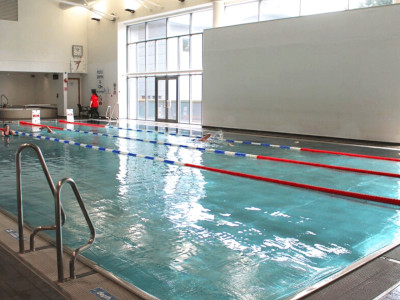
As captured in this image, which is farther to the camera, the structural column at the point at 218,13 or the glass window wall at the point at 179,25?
the glass window wall at the point at 179,25

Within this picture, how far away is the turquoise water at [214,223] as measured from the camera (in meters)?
3.72

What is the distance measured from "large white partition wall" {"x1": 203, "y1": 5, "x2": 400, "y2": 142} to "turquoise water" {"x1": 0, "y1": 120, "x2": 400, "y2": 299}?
5.45 m

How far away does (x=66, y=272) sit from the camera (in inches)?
138

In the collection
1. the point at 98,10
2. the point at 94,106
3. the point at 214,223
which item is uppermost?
the point at 98,10

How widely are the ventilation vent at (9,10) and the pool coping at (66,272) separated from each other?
24.6 metres

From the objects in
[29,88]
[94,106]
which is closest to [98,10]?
[94,106]

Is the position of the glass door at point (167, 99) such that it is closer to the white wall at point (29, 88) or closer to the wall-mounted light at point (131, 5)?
the wall-mounted light at point (131, 5)

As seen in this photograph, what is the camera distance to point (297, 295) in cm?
324

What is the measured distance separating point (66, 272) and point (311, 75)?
14035 millimetres

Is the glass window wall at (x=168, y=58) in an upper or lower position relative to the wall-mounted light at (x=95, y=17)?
lower

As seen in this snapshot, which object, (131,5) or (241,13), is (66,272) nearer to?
(241,13)

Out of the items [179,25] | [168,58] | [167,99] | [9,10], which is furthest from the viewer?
[9,10]

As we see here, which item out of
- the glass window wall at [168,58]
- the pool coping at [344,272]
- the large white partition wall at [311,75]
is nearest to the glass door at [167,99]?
the glass window wall at [168,58]

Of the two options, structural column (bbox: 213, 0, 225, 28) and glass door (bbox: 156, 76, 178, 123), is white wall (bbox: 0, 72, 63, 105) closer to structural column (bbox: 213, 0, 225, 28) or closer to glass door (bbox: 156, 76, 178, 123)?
glass door (bbox: 156, 76, 178, 123)
